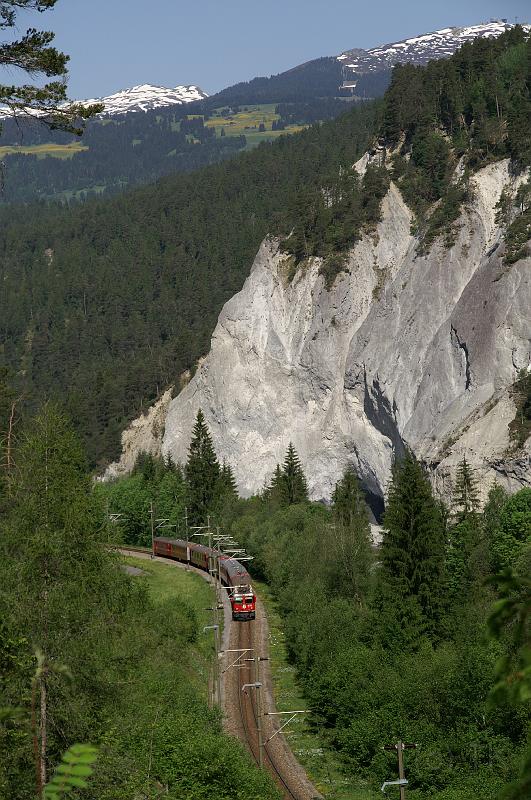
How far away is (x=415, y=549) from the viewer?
5031cm

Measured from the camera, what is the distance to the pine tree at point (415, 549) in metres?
49.9

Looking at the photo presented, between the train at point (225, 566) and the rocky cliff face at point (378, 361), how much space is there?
51.6 feet

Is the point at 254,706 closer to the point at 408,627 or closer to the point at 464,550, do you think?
the point at 408,627

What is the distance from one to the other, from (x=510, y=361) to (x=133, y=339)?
121 meters

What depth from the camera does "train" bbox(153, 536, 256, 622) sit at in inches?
2418

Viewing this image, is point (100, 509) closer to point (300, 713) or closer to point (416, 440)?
point (300, 713)

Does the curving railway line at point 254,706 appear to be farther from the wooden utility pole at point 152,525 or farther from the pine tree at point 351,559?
the wooden utility pole at point 152,525

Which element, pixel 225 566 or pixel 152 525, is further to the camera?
pixel 152 525

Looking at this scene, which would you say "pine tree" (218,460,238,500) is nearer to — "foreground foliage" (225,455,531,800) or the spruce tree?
the spruce tree

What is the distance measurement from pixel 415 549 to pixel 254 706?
10.8 metres

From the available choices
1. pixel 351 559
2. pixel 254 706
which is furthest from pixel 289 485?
pixel 254 706

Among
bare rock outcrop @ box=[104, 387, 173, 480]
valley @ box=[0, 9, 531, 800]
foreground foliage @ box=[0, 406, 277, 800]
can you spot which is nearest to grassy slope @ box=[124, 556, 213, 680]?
valley @ box=[0, 9, 531, 800]

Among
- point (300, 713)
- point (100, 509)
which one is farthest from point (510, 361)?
point (100, 509)

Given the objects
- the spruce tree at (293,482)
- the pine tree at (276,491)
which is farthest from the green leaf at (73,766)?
the spruce tree at (293,482)
